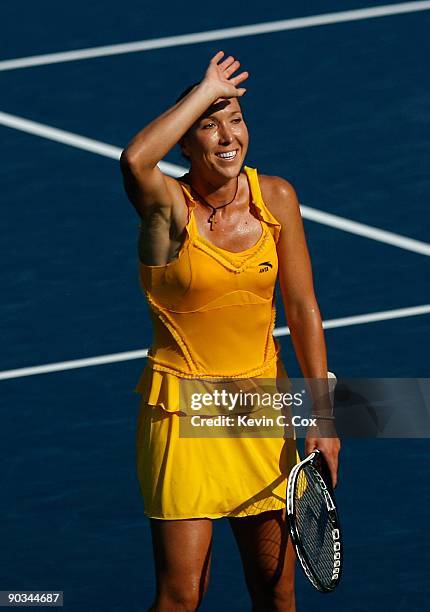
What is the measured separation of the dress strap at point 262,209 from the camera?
7.64 meters

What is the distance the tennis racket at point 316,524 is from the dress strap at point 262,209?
3.05ft

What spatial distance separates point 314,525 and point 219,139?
1.68 m

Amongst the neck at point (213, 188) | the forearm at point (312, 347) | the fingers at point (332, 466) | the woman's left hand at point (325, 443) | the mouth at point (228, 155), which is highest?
the mouth at point (228, 155)

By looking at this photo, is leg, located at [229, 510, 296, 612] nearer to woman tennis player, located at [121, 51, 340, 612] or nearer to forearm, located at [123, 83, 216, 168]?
woman tennis player, located at [121, 51, 340, 612]

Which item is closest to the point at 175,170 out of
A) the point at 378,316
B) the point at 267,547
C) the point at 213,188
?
the point at 378,316

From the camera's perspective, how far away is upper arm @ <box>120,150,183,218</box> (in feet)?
23.9

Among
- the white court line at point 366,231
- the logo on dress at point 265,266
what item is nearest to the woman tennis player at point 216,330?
the logo on dress at point 265,266

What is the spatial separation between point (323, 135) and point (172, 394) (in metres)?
4.92

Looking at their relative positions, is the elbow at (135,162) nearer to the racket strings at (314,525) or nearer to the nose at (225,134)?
the nose at (225,134)

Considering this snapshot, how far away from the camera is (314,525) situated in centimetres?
790

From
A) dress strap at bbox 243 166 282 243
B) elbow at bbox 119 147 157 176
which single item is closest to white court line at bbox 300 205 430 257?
dress strap at bbox 243 166 282 243

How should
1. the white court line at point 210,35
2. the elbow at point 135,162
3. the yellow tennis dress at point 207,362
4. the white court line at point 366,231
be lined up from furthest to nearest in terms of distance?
the white court line at point 210,35
the white court line at point 366,231
the yellow tennis dress at point 207,362
the elbow at point 135,162

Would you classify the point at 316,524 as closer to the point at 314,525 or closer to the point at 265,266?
the point at 314,525

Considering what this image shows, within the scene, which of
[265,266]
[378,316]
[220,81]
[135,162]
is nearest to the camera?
[135,162]
